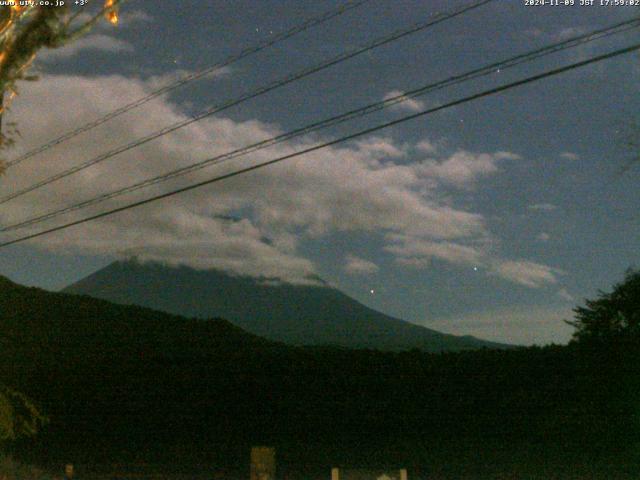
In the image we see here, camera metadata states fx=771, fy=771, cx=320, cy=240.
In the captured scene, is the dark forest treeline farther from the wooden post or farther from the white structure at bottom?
the white structure at bottom

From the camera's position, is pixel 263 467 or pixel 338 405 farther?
pixel 338 405

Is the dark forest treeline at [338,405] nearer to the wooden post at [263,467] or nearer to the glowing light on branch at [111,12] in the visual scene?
the wooden post at [263,467]

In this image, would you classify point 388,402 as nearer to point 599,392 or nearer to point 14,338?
point 599,392

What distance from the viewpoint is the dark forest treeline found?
25.0 m

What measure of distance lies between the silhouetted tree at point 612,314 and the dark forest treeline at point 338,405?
64.1 inches

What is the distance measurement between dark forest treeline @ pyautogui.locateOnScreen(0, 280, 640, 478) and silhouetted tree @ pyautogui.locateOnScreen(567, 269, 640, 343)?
163cm

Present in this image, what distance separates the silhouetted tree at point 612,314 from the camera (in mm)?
28094

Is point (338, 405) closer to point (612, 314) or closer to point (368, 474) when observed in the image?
point (612, 314)

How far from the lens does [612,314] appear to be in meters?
29.0

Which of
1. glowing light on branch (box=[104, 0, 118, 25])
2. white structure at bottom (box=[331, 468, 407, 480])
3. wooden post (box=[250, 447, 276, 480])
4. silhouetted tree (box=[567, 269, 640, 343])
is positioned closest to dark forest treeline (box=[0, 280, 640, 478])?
silhouetted tree (box=[567, 269, 640, 343])

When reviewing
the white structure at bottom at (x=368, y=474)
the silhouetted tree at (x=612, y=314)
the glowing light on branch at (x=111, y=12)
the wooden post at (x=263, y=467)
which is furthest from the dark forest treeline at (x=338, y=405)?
the glowing light on branch at (x=111, y=12)

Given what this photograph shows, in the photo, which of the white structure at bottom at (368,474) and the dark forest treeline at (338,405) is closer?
the white structure at bottom at (368,474)

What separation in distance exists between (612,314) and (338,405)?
1091 cm

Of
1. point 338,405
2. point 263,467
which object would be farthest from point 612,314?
point 263,467
